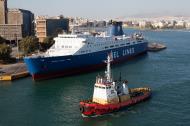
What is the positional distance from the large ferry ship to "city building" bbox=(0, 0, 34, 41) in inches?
1058

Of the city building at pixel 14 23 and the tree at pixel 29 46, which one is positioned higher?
the city building at pixel 14 23

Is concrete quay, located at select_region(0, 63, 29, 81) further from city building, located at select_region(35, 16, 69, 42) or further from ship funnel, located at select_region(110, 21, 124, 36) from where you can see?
city building, located at select_region(35, 16, 69, 42)

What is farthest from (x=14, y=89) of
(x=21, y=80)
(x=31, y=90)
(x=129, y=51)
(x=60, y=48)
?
(x=129, y=51)

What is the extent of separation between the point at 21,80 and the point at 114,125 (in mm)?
14100

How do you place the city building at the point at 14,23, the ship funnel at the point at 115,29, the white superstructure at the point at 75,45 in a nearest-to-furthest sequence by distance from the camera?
the white superstructure at the point at 75,45
the ship funnel at the point at 115,29
the city building at the point at 14,23

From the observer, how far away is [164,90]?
88.7 feet

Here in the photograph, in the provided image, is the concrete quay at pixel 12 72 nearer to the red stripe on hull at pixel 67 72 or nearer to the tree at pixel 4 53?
the tree at pixel 4 53

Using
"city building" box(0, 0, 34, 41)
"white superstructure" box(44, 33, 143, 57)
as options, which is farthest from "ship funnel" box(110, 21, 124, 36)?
"city building" box(0, 0, 34, 41)

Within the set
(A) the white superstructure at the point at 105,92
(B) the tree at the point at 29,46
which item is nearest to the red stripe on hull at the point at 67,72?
(A) the white superstructure at the point at 105,92

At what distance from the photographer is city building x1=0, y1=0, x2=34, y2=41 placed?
6500 cm

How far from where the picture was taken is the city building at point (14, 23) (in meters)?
65.0

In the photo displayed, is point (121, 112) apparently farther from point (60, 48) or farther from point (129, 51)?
point (129, 51)

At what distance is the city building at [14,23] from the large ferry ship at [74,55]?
26.9 meters

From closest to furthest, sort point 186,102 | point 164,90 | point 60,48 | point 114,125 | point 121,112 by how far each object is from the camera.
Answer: point 114,125 → point 121,112 → point 186,102 → point 164,90 → point 60,48
